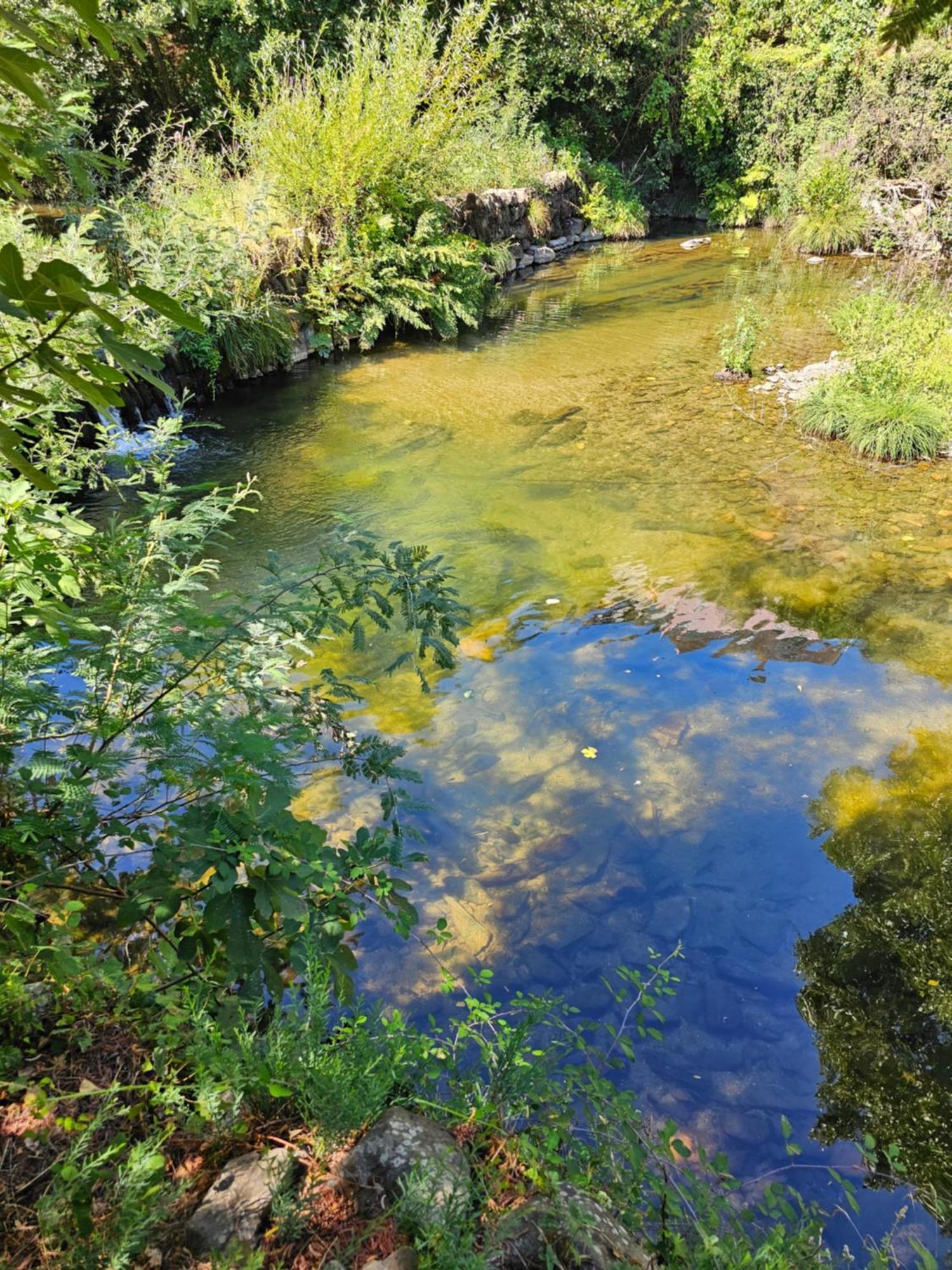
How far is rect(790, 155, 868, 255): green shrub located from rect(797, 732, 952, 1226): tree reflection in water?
13.8 meters

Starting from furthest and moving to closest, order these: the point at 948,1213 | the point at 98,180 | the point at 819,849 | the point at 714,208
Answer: the point at 714,208, the point at 98,180, the point at 819,849, the point at 948,1213

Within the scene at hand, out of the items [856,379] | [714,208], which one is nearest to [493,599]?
[856,379]

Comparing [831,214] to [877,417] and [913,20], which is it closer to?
[877,417]

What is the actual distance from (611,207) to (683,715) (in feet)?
56.3

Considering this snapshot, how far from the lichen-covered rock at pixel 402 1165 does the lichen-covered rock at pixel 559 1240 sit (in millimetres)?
131

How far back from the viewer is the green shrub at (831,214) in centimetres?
1452

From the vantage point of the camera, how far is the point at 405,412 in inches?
327

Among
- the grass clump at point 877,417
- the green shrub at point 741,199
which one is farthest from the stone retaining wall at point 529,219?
the grass clump at point 877,417

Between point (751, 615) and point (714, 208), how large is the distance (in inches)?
706

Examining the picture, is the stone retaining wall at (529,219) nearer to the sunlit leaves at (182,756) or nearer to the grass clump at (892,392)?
the grass clump at (892,392)

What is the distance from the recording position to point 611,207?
17891 millimetres

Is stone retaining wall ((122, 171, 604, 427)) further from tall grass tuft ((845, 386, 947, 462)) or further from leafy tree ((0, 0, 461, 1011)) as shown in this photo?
tall grass tuft ((845, 386, 947, 462))

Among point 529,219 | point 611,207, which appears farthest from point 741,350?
point 611,207

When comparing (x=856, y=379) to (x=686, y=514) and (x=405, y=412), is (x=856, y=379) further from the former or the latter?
(x=405, y=412)
